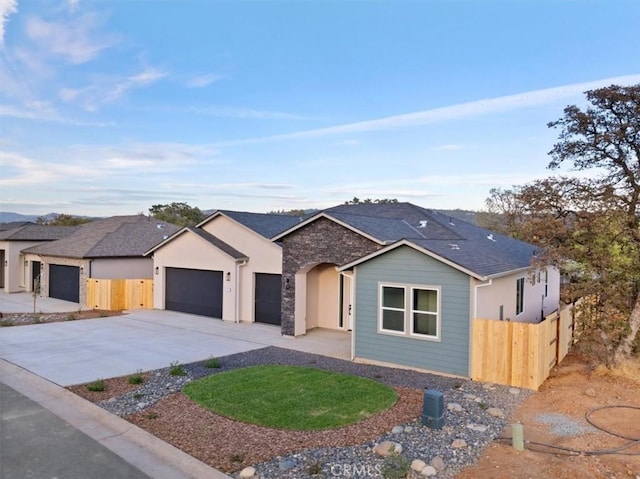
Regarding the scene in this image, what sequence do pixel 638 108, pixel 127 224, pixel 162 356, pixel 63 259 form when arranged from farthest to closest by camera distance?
pixel 127 224, pixel 63 259, pixel 162 356, pixel 638 108

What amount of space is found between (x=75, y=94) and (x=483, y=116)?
695 inches

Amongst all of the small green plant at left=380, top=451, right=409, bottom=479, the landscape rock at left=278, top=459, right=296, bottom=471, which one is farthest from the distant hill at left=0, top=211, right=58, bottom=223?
the small green plant at left=380, top=451, right=409, bottom=479

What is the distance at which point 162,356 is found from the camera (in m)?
13.0

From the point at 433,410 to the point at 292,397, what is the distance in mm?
3034

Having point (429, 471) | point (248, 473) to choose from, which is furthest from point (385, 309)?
point (248, 473)

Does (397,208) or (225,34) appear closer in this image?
(225,34)

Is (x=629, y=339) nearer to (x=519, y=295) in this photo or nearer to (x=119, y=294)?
(x=519, y=295)

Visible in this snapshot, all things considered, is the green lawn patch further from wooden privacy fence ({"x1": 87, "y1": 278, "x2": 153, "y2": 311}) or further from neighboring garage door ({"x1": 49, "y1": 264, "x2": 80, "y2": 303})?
neighboring garage door ({"x1": 49, "y1": 264, "x2": 80, "y2": 303})

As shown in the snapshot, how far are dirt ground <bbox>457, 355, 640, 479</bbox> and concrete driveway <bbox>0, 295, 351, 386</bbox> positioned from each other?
225 inches

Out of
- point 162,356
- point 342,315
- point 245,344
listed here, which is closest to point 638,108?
point 342,315

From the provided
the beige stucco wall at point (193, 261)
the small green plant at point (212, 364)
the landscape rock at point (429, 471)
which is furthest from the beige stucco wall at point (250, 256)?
the landscape rock at point (429, 471)

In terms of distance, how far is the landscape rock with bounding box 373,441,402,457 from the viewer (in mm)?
6590

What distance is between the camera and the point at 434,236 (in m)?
18.0

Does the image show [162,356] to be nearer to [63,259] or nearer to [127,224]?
[63,259]
